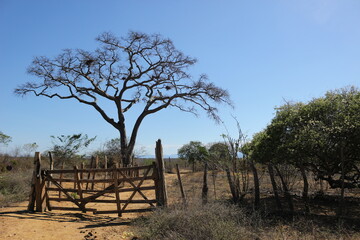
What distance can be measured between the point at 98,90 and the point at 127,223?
17.8m

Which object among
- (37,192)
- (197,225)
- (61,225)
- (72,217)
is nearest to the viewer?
(197,225)

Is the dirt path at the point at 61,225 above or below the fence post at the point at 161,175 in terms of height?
below

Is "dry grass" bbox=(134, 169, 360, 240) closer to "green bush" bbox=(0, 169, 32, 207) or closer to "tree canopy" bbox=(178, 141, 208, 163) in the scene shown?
"green bush" bbox=(0, 169, 32, 207)

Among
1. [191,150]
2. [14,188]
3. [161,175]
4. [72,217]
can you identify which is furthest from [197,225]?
[191,150]

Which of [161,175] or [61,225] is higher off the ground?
[161,175]

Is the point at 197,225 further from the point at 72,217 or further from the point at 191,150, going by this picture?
the point at 191,150


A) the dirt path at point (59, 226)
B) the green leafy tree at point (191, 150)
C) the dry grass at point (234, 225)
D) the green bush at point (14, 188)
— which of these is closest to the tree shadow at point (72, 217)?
the dirt path at point (59, 226)

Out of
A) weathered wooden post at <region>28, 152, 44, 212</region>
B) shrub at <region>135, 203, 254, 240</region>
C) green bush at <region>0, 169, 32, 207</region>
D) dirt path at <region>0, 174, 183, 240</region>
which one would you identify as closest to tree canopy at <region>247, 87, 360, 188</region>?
shrub at <region>135, 203, 254, 240</region>

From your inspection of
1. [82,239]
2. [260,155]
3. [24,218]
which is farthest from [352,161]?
[24,218]

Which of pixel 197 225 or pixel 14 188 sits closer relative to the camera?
pixel 197 225

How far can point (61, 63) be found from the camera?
23828mm

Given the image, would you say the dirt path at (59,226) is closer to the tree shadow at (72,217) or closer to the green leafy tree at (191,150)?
the tree shadow at (72,217)

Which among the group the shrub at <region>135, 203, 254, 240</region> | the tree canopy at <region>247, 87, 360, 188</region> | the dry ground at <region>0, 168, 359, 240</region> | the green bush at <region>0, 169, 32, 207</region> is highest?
the tree canopy at <region>247, 87, 360, 188</region>

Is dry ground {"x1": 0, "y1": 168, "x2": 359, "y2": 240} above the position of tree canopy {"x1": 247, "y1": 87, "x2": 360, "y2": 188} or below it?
Result: below
